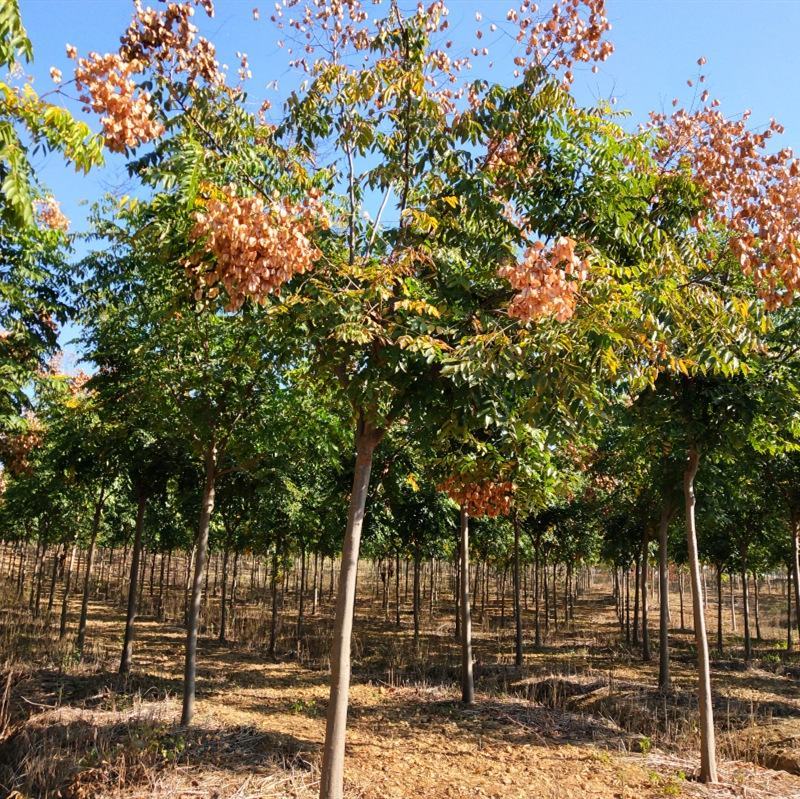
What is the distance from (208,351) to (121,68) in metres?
4.86

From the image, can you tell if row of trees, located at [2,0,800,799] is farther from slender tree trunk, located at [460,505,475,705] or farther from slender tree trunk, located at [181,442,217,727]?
slender tree trunk, located at [460,505,475,705]

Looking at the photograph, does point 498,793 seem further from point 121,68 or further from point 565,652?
point 565,652

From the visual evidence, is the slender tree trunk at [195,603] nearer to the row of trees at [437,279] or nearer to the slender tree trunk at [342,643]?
the row of trees at [437,279]

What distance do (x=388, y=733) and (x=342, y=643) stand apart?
4103 mm

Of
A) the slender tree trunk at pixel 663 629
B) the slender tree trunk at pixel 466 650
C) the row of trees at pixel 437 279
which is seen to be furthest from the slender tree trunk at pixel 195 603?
the slender tree trunk at pixel 663 629

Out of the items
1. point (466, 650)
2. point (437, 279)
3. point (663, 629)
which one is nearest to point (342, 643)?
point (437, 279)

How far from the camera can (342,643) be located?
18.5 ft

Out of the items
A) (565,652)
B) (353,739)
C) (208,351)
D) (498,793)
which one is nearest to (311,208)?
(208,351)

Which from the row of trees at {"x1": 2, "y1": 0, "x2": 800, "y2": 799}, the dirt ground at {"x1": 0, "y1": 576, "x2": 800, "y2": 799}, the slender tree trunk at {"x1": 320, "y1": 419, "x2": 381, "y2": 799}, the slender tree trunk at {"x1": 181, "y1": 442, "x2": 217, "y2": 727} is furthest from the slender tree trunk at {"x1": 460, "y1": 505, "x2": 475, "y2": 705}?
the slender tree trunk at {"x1": 320, "y1": 419, "x2": 381, "y2": 799}

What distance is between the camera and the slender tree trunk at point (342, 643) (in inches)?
211

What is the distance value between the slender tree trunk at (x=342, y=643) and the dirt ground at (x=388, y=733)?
115 centimetres

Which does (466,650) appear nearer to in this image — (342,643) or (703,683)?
(703,683)

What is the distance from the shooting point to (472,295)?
234 inches

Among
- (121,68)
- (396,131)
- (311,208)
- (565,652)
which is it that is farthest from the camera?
(565,652)
